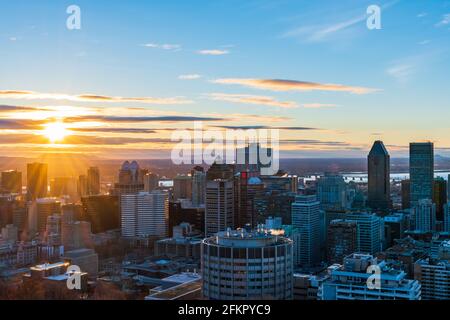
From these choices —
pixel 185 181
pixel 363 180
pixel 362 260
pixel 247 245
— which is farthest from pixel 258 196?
pixel 247 245

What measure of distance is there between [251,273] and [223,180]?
33.5 ft

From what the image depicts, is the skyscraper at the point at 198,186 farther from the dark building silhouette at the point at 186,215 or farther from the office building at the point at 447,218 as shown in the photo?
the office building at the point at 447,218

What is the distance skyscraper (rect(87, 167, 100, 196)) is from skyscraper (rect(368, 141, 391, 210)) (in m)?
10.0

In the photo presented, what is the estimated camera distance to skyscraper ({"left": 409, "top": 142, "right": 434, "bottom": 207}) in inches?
769

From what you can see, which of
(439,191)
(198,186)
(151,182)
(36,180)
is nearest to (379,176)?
(439,191)

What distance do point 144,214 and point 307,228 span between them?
4805 millimetres

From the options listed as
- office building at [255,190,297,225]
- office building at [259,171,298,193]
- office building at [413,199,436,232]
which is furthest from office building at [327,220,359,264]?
office building at [259,171,298,193]

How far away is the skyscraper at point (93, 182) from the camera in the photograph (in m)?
17.7

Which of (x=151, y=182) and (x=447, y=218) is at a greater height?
(x=151, y=182)

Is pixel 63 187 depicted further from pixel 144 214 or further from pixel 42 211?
pixel 144 214

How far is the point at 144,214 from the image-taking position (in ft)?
50.5

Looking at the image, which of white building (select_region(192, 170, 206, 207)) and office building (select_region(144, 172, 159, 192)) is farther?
office building (select_region(144, 172, 159, 192))

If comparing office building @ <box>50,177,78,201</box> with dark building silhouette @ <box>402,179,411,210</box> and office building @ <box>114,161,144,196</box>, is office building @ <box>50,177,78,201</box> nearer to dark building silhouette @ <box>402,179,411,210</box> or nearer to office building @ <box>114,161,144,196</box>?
office building @ <box>114,161,144,196</box>
